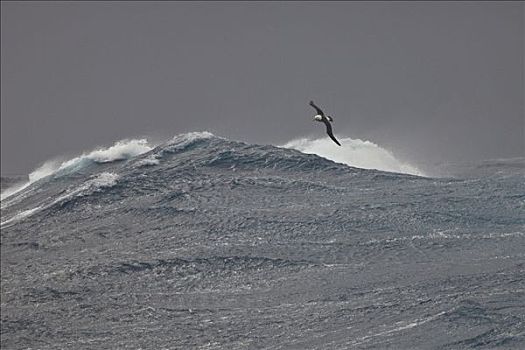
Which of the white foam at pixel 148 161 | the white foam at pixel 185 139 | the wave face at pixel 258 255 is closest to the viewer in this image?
the wave face at pixel 258 255

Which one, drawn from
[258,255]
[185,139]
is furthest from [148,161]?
[258,255]

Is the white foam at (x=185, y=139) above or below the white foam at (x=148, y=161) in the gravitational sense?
above

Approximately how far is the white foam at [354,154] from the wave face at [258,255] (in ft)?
42.9

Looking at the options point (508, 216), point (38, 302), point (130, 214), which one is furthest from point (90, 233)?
point (508, 216)

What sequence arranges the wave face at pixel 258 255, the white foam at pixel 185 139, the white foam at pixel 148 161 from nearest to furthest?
the wave face at pixel 258 255 < the white foam at pixel 148 161 < the white foam at pixel 185 139

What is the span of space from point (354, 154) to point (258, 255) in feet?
169

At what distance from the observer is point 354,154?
176m

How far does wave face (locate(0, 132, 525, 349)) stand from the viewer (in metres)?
110

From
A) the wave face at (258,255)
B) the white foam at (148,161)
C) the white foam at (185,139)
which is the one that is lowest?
the wave face at (258,255)

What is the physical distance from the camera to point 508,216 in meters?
134

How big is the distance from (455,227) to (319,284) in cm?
1809

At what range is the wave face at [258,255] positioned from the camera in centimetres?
11012

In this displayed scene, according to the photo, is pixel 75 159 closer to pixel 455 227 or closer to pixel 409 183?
pixel 409 183

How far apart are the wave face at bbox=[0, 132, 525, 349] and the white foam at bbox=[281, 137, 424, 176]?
13083mm
